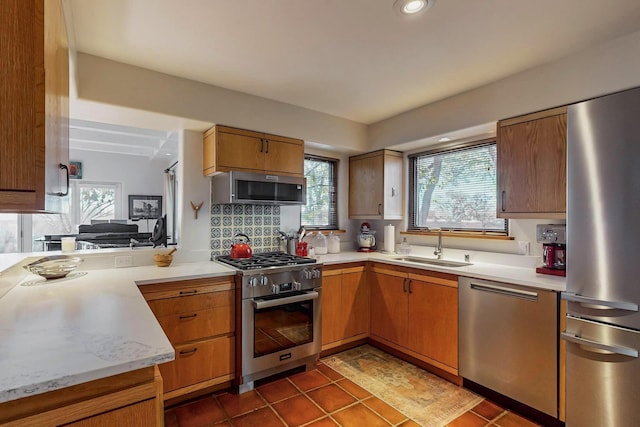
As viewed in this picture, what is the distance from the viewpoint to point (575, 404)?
179 centimetres

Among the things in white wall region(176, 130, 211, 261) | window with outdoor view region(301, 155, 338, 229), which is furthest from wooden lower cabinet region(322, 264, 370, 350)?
white wall region(176, 130, 211, 261)

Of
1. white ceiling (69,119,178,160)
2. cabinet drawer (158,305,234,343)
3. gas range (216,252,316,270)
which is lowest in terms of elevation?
cabinet drawer (158,305,234,343)

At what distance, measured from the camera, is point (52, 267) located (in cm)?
187

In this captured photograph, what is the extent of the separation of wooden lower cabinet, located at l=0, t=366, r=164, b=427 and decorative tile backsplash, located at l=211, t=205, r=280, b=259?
78.4 inches

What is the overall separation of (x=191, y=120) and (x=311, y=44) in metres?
1.17

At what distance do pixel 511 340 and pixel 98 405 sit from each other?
89.5 inches

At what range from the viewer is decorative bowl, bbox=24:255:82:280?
71.5 inches

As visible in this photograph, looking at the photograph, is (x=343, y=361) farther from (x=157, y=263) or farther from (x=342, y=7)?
(x=342, y=7)

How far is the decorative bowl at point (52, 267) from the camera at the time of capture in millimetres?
1815

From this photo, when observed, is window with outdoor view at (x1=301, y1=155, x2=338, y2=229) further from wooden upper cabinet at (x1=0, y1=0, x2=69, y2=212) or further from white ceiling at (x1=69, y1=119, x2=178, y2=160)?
wooden upper cabinet at (x1=0, y1=0, x2=69, y2=212)

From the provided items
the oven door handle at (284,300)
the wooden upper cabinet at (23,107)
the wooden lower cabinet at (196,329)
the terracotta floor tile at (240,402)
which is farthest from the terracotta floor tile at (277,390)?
the wooden upper cabinet at (23,107)

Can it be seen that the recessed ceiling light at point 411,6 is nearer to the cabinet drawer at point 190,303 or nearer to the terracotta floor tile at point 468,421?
the cabinet drawer at point 190,303

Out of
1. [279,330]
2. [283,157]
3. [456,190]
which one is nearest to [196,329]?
[279,330]

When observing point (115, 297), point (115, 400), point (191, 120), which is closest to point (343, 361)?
point (115, 297)
